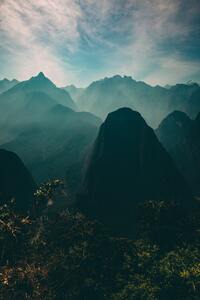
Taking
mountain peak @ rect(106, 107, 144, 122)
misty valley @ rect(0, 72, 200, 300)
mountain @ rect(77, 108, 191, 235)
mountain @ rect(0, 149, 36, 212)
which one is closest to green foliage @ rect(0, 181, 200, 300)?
misty valley @ rect(0, 72, 200, 300)

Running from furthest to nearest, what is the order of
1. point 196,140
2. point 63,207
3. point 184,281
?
point 196,140
point 63,207
point 184,281

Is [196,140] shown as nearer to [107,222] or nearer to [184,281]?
[107,222]

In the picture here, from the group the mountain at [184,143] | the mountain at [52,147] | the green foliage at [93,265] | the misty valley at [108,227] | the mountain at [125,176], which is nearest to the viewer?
the green foliage at [93,265]

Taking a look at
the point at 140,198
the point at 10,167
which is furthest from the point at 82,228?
the point at 10,167

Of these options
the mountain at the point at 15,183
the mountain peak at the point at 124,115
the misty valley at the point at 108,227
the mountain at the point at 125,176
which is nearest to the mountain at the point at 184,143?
the misty valley at the point at 108,227

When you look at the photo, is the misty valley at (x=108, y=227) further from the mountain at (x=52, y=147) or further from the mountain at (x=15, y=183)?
the mountain at (x=52, y=147)

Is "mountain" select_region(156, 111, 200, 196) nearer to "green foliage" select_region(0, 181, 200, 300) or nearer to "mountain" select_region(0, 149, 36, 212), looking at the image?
Result: "mountain" select_region(0, 149, 36, 212)
